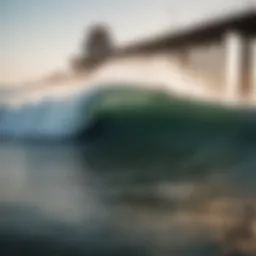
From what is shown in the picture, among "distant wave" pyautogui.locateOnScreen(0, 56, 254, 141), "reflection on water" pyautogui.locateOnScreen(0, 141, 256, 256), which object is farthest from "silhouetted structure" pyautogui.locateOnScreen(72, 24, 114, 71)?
"reflection on water" pyautogui.locateOnScreen(0, 141, 256, 256)

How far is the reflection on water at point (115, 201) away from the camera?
1057 mm

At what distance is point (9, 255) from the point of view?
3.60ft

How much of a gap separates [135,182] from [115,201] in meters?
0.05

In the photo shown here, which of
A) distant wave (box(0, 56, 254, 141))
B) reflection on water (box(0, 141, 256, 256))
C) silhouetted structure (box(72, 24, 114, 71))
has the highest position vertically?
silhouetted structure (box(72, 24, 114, 71))

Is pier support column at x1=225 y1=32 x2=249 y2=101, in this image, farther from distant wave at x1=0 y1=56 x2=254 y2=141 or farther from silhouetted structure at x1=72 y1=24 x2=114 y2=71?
silhouetted structure at x1=72 y1=24 x2=114 y2=71

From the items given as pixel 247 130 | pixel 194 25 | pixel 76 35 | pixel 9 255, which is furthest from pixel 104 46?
pixel 9 255

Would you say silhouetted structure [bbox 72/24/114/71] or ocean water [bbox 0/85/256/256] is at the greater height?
silhouetted structure [bbox 72/24/114/71]

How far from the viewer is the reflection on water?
41.6 inches

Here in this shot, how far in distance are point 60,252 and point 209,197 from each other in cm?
30

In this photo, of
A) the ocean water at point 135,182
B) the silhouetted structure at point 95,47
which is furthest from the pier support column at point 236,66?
the silhouetted structure at point 95,47

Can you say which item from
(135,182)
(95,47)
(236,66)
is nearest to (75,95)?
(95,47)

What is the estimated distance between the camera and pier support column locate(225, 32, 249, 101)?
1.06m

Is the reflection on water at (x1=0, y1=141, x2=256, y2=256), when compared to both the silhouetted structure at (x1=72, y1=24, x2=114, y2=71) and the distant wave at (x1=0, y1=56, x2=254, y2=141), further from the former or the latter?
the silhouetted structure at (x1=72, y1=24, x2=114, y2=71)

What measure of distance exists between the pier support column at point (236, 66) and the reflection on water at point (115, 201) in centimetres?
12
